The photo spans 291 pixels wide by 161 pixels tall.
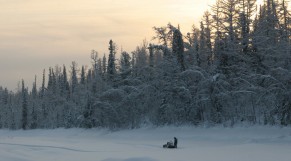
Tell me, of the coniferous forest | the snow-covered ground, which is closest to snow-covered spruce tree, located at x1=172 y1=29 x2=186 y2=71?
the coniferous forest

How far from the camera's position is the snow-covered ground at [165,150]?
2016cm

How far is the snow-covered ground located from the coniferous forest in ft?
6.53

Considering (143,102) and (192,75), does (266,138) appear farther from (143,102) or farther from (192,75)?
(143,102)

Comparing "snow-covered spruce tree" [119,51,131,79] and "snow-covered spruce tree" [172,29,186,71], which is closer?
"snow-covered spruce tree" [172,29,186,71]

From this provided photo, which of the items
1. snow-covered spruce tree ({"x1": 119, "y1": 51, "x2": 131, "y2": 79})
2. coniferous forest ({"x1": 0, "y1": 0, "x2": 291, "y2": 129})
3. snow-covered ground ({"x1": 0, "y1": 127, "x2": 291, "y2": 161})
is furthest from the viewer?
snow-covered spruce tree ({"x1": 119, "y1": 51, "x2": 131, "y2": 79})

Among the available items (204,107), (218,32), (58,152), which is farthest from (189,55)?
(58,152)

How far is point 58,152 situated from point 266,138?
15.7m

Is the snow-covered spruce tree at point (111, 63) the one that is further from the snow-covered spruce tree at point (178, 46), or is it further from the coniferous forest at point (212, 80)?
the snow-covered spruce tree at point (178, 46)

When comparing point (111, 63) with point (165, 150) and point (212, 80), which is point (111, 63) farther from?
point (165, 150)

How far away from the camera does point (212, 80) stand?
40.1 m

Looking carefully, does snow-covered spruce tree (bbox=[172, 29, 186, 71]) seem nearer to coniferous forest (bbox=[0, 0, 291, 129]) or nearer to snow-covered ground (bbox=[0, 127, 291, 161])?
coniferous forest (bbox=[0, 0, 291, 129])

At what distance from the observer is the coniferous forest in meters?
36.2

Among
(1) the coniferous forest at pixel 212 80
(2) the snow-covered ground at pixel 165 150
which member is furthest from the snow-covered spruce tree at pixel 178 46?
(2) the snow-covered ground at pixel 165 150

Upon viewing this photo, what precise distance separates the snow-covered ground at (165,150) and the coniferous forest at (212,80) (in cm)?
199
